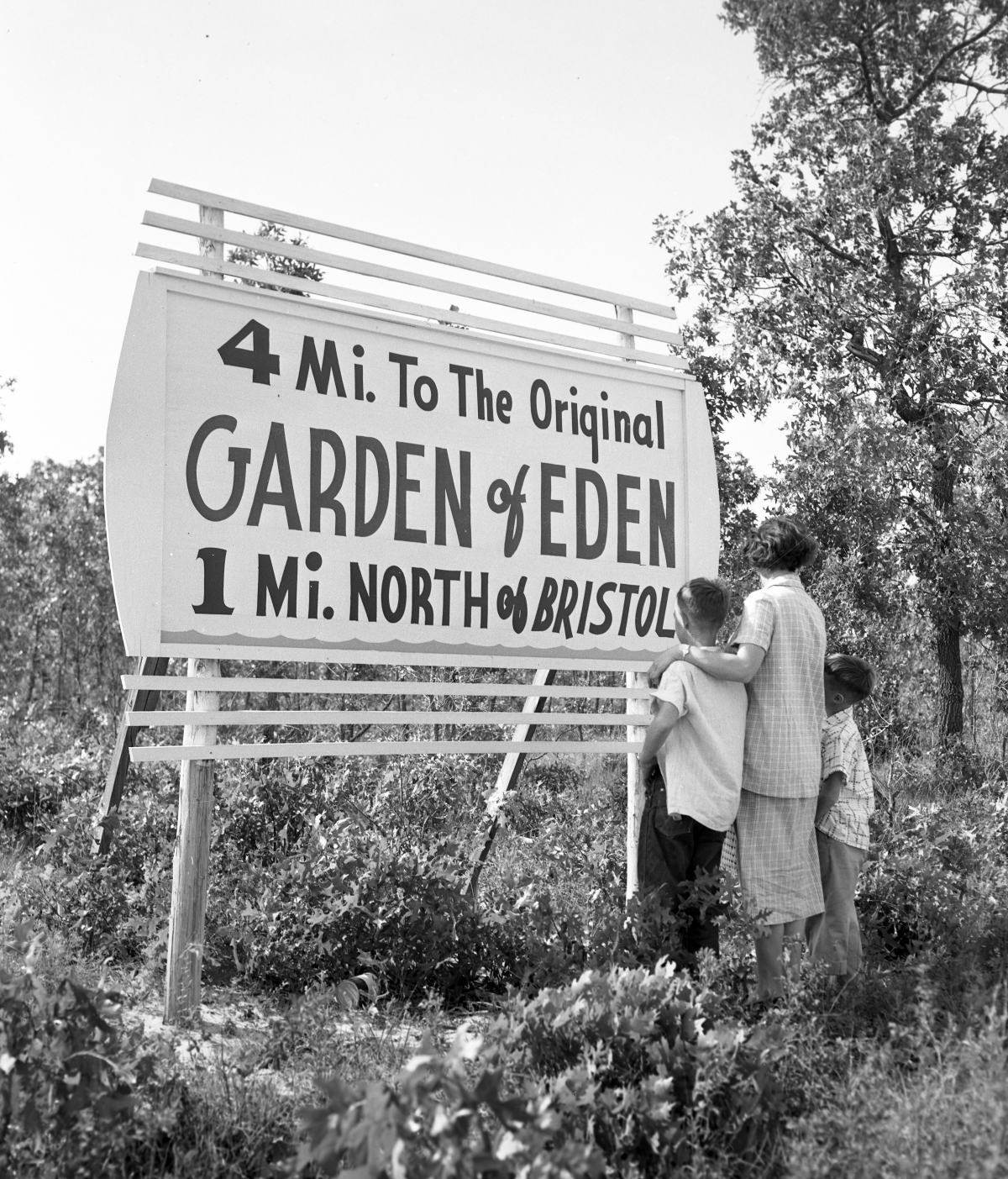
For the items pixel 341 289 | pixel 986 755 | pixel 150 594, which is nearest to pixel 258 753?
pixel 150 594

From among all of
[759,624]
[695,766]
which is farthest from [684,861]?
[759,624]

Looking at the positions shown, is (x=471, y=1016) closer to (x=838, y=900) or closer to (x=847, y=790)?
(x=838, y=900)

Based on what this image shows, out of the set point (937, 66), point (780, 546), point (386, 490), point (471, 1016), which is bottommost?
point (471, 1016)

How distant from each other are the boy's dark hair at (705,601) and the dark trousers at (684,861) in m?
0.68

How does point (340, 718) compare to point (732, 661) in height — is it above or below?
below

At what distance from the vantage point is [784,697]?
13.1ft

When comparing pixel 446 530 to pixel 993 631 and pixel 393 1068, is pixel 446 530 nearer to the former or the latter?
pixel 393 1068

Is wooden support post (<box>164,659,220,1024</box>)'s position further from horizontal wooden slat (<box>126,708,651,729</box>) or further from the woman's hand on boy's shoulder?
the woman's hand on boy's shoulder

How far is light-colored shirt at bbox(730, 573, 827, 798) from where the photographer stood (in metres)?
3.95

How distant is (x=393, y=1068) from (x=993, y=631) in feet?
29.0

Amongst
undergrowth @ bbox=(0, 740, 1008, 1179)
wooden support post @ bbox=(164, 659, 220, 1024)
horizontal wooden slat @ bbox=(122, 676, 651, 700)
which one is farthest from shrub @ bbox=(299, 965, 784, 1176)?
horizontal wooden slat @ bbox=(122, 676, 651, 700)

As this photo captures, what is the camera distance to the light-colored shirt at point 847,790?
4.09 m

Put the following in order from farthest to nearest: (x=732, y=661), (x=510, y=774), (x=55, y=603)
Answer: (x=55, y=603) → (x=510, y=774) → (x=732, y=661)

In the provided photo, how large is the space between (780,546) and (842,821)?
1.06 m
